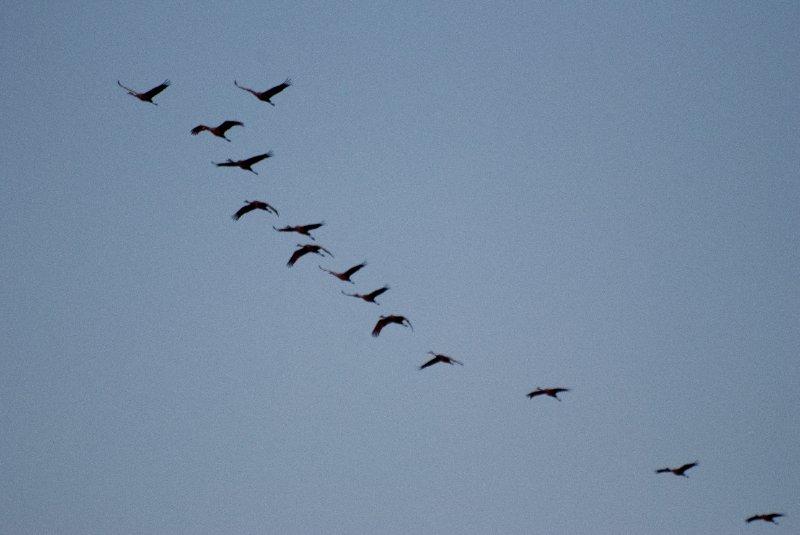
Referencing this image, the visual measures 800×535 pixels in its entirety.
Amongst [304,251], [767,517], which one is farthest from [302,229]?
[767,517]

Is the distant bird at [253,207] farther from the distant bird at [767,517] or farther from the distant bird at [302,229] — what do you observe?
the distant bird at [767,517]

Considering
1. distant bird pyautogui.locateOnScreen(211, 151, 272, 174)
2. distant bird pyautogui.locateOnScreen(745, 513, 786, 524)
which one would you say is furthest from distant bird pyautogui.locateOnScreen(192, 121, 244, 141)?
distant bird pyautogui.locateOnScreen(745, 513, 786, 524)

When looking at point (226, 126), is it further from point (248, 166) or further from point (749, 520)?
point (749, 520)

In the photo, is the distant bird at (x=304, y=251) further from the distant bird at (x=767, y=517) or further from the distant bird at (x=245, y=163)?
the distant bird at (x=767, y=517)

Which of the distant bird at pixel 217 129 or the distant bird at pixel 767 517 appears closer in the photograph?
the distant bird at pixel 217 129

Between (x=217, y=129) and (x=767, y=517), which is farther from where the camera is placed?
(x=767, y=517)

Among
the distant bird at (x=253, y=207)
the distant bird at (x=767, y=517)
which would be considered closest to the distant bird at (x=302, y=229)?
the distant bird at (x=253, y=207)

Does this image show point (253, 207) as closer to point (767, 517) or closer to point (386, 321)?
point (386, 321)

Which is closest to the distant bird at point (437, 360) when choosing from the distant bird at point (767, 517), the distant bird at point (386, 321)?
the distant bird at point (386, 321)

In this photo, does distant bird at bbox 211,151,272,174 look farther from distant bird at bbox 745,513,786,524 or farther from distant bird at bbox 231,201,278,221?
distant bird at bbox 745,513,786,524

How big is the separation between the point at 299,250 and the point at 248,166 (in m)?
6.11

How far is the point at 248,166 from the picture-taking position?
5588 cm

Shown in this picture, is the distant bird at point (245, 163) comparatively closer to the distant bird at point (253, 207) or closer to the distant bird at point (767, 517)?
the distant bird at point (253, 207)

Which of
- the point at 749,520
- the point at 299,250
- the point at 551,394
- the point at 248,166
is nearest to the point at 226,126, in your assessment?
the point at 248,166
